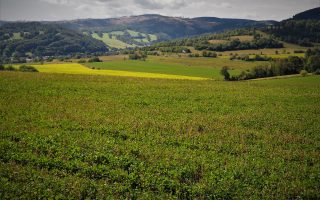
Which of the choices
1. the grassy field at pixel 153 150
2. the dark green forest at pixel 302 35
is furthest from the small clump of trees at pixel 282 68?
the dark green forest at pixel 302 35

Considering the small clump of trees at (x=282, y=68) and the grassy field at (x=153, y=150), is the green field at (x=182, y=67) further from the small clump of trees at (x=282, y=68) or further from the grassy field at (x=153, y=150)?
the grassy field at (x=153, y=150)

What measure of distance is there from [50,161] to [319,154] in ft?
46.9

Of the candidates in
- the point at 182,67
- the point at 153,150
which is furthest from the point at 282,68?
the point at 153,150

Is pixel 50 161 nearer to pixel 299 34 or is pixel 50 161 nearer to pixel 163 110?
pixel 163 110

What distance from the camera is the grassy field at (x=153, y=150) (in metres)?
12.0

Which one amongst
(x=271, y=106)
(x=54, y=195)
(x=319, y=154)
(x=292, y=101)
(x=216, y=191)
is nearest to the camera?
(x=54, y=195)

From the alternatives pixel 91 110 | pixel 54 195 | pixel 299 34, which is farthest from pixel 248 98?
pixel 299 34

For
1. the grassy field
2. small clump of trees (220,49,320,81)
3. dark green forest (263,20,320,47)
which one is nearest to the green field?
small clump of trees (220,49,320,81)

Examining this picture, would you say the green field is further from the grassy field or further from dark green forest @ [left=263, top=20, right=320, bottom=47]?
dark green forest @ [left=263, top=20, right=320, bottom=47]

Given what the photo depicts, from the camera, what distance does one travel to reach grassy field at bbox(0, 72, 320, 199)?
1196 centimetres

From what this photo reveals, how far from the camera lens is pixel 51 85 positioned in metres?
38.7

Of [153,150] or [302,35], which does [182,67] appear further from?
[302,35]

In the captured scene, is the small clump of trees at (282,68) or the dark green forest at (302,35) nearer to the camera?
the small clump of trees at (282,68)

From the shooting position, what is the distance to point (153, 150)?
16.4 m
